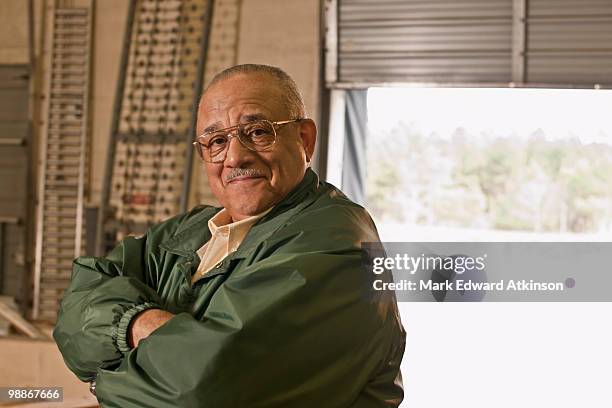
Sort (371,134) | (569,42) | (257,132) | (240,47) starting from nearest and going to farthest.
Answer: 1. (257,132)
2. (569,42)
3. (371,134)
4. (240,47)

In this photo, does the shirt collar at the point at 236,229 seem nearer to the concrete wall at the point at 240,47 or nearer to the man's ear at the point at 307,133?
the man's ear at the point at 307,133

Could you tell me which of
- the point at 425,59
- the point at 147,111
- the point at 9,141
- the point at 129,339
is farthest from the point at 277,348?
the point at 9,141

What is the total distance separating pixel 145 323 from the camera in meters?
1.40

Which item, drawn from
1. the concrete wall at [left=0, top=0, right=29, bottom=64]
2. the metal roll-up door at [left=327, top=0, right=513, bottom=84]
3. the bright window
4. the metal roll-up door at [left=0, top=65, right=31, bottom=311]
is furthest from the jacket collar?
the concrete wall at [left=0, top=0, right=29, bottom=64]

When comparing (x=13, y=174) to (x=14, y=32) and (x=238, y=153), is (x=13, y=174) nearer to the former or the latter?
(x=14, y=32)

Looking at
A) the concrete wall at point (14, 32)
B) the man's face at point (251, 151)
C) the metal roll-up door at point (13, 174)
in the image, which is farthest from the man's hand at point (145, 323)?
the concrete wall at point (14, 32)

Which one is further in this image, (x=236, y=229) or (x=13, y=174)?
(x=13, y=174)

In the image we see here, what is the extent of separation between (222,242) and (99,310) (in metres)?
0.31

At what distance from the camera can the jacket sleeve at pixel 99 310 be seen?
4.67ft

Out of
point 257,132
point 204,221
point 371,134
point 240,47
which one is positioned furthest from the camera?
point 240,47

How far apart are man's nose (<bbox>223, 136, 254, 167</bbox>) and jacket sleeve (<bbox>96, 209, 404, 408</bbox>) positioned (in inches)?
11.4

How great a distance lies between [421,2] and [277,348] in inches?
144

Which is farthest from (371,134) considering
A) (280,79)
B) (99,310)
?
(99,310)

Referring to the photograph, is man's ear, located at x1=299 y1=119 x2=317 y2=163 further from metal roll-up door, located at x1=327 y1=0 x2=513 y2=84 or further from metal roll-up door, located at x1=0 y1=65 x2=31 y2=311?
metal roll-up door, located at x1=0 y1=65 x2=31 y2=311
